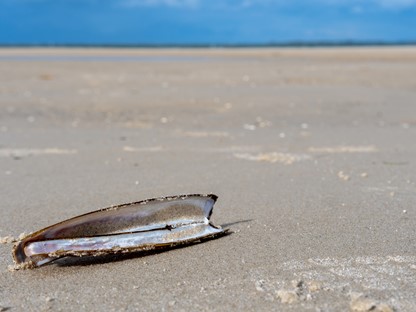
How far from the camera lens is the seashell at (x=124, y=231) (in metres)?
2.94

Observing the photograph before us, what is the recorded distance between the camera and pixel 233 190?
4.79m

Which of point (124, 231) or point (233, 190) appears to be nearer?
point (124, 231)

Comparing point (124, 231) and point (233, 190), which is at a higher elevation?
point (124, 231)

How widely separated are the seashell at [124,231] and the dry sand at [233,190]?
83 mm

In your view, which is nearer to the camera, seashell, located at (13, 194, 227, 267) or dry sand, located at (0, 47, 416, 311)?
dry sand, located at (0, 47, 416, 311)

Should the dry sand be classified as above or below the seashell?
below

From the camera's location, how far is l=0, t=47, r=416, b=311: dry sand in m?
2.72

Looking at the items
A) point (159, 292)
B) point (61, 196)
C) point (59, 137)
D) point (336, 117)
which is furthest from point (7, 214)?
point (336, 117)

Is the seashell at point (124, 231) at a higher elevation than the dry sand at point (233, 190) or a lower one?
higher

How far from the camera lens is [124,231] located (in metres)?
3.24

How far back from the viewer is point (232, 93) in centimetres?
1295

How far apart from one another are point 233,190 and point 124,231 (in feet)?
5.52

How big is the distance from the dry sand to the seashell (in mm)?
83

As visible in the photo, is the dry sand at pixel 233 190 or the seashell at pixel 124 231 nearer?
the dry sand at pixel 233 190
